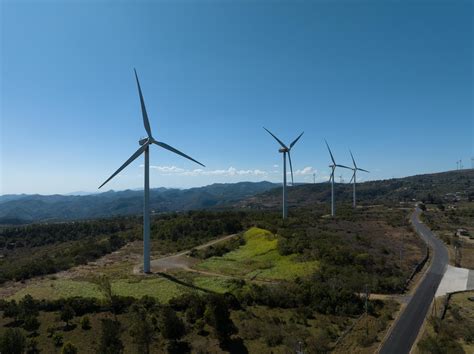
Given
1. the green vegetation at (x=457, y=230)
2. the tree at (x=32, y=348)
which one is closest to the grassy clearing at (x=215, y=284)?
the tree at (x=32, y=348)

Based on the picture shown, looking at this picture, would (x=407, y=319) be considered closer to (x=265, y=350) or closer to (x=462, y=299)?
(x=462, y=299)

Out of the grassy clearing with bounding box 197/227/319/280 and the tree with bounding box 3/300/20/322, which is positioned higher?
the grassy clearing with bounding box 197/227/319/280

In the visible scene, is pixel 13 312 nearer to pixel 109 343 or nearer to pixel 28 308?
pixel 28 308

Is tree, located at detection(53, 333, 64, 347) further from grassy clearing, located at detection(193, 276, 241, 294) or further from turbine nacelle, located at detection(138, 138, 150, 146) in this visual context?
turbine nacelle, located at detection(138, 138, 150, 146)

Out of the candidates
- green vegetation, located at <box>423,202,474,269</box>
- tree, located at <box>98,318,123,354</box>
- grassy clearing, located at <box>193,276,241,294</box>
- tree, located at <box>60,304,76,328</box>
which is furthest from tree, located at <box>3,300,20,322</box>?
green vegetation, located at <box>423,202,474,269</box>

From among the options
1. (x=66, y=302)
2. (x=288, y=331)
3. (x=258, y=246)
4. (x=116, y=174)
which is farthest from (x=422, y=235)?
(x=66, y=302)

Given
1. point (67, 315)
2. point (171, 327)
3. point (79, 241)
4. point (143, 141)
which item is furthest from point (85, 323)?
point (79, 241)
